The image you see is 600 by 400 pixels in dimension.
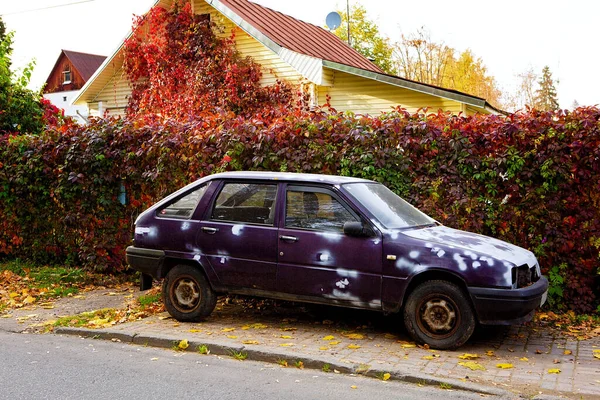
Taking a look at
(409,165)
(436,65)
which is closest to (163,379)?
(409,165)

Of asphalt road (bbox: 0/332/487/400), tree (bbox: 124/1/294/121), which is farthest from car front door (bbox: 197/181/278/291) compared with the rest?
tree (bbox: 124/1/294/121)

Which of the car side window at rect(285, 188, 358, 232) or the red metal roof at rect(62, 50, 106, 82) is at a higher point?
the red metal roof at rect(62, 50, 106, 82)

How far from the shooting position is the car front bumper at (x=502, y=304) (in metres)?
6.19

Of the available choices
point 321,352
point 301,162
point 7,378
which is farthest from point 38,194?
point 321,352

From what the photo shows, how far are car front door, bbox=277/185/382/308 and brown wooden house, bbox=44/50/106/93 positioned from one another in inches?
2524

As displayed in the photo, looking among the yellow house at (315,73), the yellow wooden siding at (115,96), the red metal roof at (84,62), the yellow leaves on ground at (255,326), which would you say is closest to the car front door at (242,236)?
the yellow leaves on ground at (255,326)

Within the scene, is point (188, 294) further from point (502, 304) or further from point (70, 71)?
point (70, 71)

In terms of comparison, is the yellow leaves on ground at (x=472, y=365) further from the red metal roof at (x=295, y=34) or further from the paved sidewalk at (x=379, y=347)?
the red metal roof at (x=295, y=34)

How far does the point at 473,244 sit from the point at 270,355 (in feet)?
7.68

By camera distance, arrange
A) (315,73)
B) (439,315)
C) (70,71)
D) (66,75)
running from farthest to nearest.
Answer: (66,75)
(70,71)
(315,73)
(439,315)

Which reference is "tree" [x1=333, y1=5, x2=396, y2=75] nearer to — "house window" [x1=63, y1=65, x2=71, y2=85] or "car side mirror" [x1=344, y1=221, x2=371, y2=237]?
"house window" [x1=63, y1=65, x2=71, y2=85]

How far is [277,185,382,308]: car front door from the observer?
6684 mm

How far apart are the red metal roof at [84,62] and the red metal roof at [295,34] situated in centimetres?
4791

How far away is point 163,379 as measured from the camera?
222 inches
